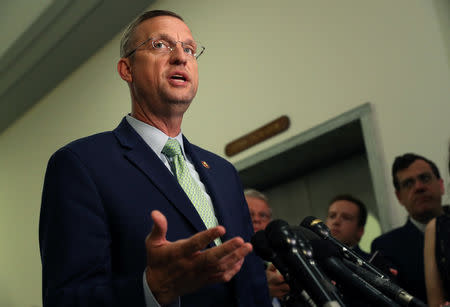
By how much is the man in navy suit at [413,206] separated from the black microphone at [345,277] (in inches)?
77.0

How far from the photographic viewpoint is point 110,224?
4.38 feet

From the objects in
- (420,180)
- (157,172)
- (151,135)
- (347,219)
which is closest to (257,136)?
(347,219)

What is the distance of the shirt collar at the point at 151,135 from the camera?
1.56 m

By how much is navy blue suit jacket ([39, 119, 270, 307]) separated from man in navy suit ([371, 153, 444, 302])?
6.40ft

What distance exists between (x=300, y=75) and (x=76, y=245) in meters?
3.86

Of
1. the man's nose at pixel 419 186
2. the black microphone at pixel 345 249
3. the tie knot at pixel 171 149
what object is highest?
the man's nose at pixel 419 186

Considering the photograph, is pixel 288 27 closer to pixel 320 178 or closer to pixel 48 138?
pixel 320 178

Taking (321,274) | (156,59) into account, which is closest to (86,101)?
(156,59)

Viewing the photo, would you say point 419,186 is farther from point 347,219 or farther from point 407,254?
point 347,219

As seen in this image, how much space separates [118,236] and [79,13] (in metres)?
5.90

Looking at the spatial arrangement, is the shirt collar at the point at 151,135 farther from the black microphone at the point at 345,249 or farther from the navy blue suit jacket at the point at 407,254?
the navy blue suit jacket at the point at 407,254

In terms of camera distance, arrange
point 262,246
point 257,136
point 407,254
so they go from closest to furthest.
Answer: point 262,246 → point 407,254 → point 257,136

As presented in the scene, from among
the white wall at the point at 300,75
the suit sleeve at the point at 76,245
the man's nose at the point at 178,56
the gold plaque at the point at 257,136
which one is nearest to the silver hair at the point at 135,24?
the man's nose at the point at 178,56

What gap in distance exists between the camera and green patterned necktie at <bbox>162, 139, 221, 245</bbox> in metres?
1.45
